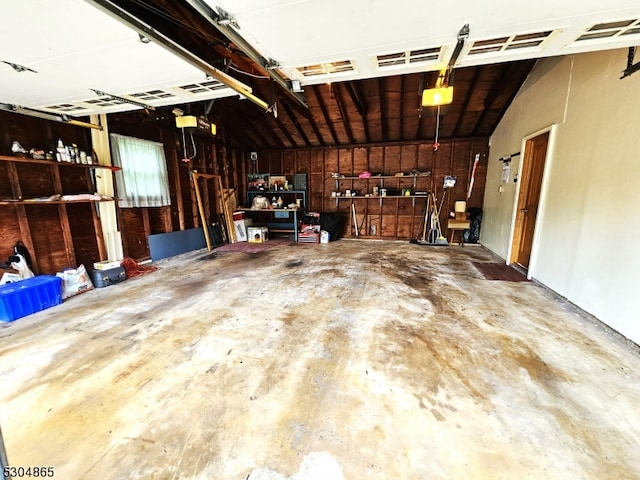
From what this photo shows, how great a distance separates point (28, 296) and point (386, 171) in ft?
24.2

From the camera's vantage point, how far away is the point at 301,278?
13.9ft

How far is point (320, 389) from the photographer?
188 cm

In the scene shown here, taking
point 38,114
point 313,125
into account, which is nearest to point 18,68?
point 38,114

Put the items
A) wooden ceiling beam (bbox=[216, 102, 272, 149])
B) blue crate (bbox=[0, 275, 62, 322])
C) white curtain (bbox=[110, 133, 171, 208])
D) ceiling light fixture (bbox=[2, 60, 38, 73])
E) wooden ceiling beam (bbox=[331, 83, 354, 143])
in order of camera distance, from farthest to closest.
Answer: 1. wooden ceiling beam (bbox=[216, 102, 272, 149])
2. wooden ceiling beam (bbox=[331, 83, 354, 143])
3. white curtain (bbox=[110, 133, 171, 208])
4. blue crate (bbox=[0, 275, 62, 322])
5. ceiling light fixture (bbox=[2, 60, 38, 73])

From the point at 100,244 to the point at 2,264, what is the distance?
121 cm

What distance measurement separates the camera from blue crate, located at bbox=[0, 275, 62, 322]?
2.92 metres

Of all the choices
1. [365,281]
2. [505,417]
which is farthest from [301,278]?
[505,417]

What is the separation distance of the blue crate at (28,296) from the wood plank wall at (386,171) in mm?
5648

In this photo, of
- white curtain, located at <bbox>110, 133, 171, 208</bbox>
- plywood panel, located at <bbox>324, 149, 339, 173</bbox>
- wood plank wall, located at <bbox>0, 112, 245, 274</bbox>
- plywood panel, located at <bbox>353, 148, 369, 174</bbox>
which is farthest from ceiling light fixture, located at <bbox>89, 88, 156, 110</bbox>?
plywood panel, located at <bbox>353, 148, 369, 174</bbox>

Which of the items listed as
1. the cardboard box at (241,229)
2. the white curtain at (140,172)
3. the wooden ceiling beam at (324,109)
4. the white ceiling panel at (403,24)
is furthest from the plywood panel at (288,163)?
the white ceiling panel at (403,24)

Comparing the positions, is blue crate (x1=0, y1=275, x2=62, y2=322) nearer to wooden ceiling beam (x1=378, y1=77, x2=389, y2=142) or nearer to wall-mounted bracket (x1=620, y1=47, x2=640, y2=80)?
wooden ceiling beam (x1=378, y1=77, x2=389, y2=142)

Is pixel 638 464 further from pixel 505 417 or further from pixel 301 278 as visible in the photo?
pixel 301 278

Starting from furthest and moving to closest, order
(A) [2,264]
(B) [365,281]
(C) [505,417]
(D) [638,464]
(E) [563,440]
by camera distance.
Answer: (B) [365,281] → (A) [2,264] → (C) [505,417] → (E) [563,440] → (D) [638,464]

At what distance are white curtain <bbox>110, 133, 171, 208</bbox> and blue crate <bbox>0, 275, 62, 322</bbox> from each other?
1.83 meters
